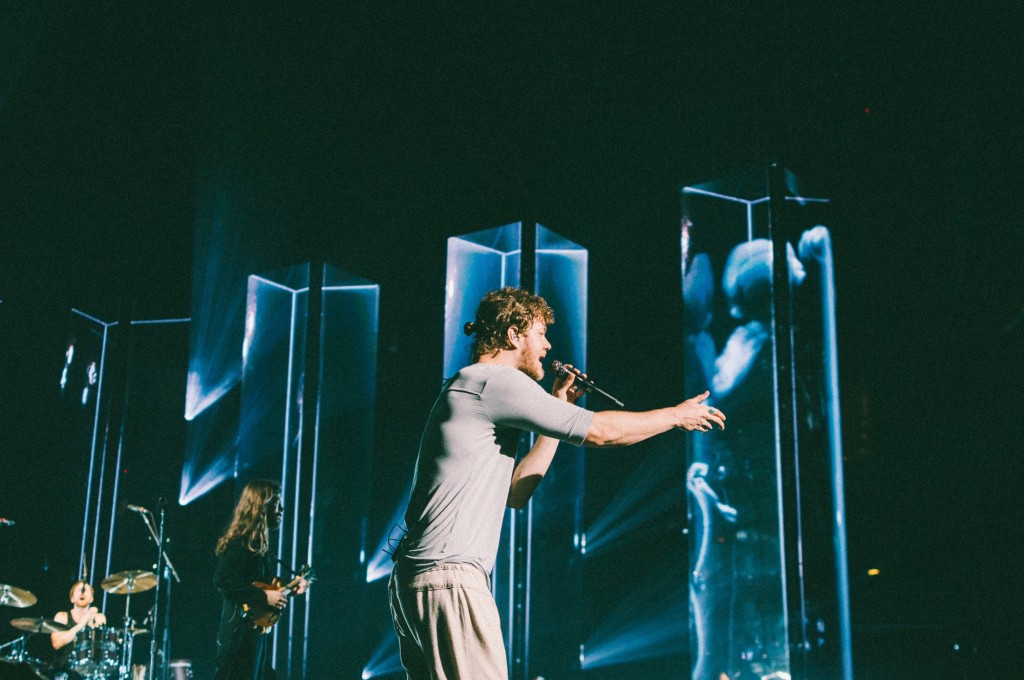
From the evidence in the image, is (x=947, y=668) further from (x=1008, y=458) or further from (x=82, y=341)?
(x=82, y=341)

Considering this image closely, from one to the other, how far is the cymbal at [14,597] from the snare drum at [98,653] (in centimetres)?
51

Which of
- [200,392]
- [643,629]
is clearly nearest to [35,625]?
[200,392]

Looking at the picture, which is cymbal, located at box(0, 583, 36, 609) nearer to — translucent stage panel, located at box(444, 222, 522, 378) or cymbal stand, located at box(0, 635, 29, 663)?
cymbal stand, located at box(0, 635, 29, 663)

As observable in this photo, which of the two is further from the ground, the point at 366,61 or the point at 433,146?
the point at 366,61

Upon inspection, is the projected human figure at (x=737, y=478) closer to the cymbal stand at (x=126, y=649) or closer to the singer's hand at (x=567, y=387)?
the singer's hand at (x=567, y=387)

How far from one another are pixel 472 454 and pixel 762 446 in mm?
2929

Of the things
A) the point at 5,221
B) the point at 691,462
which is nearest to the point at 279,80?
the point at 5,221

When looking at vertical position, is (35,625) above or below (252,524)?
below

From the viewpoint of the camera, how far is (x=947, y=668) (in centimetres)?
379

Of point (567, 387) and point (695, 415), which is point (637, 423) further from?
point (567, 387)

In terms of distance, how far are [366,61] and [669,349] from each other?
2822 mm

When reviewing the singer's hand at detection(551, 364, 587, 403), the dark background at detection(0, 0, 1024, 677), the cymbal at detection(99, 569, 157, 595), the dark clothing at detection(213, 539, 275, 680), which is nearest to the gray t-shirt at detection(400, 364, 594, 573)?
the singer's hand at detection(551, 364, 587, 403)

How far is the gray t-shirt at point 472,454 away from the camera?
217cm

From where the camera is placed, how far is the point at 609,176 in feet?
17.3
